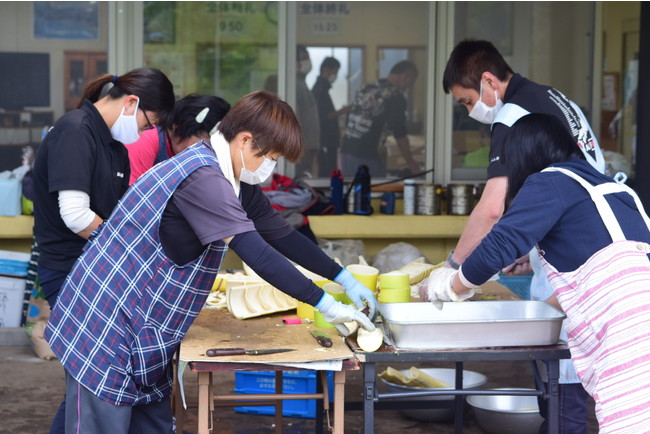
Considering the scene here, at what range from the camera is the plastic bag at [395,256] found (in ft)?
21.5

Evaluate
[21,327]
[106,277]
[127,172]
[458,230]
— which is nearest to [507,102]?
[127,172]

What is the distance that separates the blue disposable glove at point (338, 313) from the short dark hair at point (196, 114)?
1.45m

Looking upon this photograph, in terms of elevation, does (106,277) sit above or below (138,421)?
above

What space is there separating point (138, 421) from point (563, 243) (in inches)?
61.5

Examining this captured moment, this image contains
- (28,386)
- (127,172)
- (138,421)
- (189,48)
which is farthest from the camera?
(189,48)

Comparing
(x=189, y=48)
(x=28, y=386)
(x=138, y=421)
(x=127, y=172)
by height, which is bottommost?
(x=28, y=386)

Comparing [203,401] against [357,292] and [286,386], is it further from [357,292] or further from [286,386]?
[286,386]

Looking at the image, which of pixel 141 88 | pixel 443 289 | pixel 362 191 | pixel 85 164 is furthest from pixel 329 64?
pixel 443 289

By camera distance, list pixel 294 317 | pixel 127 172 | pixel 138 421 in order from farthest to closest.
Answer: pixel 127 172
pixel 294 317
pixel 138 421

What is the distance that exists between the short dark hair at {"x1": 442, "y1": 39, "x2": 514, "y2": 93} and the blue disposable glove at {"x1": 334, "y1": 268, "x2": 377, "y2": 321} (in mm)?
1151

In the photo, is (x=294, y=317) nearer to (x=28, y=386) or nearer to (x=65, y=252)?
(x=65, y=252)

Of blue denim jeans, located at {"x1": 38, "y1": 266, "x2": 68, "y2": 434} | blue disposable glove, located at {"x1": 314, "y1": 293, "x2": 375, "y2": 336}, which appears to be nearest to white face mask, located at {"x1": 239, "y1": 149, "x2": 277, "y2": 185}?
blue disposable glove, located at {"x1": 314, "y1": 293, "x2": 375, "y2": 336}

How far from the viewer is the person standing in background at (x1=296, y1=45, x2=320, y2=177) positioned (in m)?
7.05

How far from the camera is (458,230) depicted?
681 cm
